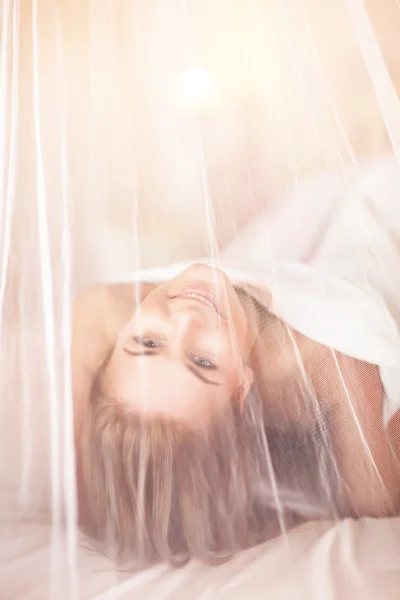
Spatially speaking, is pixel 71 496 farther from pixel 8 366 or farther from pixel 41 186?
pixel 41 186

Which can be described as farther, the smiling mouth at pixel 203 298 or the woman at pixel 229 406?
the smiling mouth at pixel 203 298

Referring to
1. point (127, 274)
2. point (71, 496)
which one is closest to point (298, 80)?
point (127, 274)

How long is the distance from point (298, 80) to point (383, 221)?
1.12 ft

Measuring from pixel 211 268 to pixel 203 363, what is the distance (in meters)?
0.20

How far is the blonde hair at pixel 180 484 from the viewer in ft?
3.07

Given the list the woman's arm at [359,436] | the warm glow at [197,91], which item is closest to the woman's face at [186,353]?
the woman's arm at [359,436]

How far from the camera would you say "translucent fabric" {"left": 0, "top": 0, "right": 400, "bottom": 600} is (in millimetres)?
932

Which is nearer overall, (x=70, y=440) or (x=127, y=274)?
(x=70, y=440)

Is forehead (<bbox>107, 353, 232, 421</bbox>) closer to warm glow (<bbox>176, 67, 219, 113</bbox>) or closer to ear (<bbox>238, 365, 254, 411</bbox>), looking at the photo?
ear (<bbox>238, 365, 254, 411</bbox>)

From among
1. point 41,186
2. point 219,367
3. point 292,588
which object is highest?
point 41,186

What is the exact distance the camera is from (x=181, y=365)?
1.06 meters

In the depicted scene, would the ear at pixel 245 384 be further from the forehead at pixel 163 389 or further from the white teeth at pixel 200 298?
the white teeth at pixel 200 298

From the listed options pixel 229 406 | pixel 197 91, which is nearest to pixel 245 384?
pixel 229 406

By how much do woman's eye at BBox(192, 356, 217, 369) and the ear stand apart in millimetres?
60
